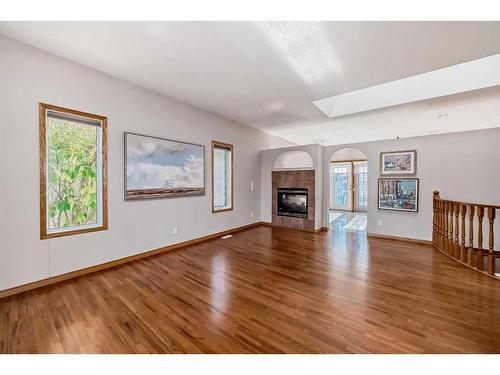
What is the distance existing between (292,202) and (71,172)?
15.4 feet

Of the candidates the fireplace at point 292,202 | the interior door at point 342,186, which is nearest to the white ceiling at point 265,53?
the fireplace at point 292,202

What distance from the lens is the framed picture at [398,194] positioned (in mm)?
4613

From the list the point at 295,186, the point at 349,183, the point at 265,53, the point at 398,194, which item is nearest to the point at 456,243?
the point at 398,194

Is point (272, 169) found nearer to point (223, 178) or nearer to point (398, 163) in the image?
point (223, 178)

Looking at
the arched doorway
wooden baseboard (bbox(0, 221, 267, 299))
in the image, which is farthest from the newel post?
the arched doorway

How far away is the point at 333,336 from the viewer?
1740mm

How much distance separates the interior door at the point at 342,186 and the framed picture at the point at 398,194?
4717 mm

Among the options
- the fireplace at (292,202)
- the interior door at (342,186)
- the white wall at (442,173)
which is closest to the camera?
the white wall at (442,173)

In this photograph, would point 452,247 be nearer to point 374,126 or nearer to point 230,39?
point 374,126

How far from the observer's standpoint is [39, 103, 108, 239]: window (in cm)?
266

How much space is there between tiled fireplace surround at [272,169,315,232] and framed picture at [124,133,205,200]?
2.36m

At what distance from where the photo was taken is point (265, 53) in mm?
2600

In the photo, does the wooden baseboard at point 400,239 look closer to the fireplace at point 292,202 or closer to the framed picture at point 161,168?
the fireplace at point 292,202

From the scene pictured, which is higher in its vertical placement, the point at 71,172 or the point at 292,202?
the point at 71,172
